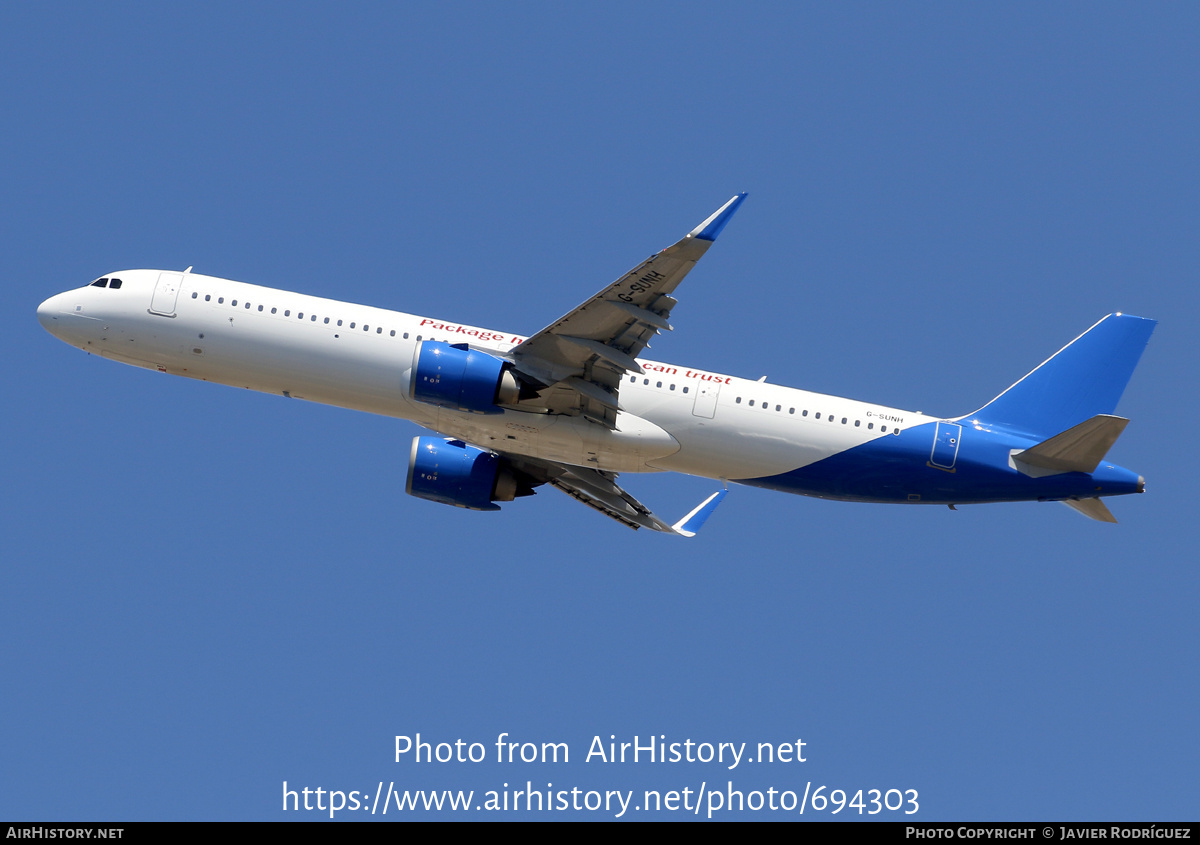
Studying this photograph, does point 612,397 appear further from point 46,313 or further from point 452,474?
point 46,313

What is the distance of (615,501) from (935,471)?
35.1 ft

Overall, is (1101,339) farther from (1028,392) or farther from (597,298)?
(597,298)

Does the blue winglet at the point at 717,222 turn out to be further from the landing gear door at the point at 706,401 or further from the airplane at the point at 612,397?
the landing gear door at the point at 706,401

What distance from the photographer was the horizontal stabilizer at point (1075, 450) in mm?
33219

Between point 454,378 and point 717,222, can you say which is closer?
point 717,222

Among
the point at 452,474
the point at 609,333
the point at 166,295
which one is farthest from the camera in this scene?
the point at 452,474

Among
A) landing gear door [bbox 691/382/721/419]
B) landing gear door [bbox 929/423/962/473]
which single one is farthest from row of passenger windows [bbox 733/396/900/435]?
landing gear door [bbox 929/423/962/473]

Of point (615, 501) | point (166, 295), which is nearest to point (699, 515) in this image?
point (615, 501)

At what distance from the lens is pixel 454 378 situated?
108 feet

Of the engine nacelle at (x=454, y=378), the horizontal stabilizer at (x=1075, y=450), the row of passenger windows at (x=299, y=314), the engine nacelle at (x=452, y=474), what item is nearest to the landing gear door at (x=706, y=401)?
the engine nacelle at (x=454, y=378)

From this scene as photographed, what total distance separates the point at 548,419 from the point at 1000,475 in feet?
41.8

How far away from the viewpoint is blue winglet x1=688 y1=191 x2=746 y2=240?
29250 millimetres

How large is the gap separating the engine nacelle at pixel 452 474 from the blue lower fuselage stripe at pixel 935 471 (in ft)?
28.4
